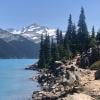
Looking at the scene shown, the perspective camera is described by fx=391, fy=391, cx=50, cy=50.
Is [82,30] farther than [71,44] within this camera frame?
Yes

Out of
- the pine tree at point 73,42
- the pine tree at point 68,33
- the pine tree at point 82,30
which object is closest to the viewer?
the pine tree at point 73,42

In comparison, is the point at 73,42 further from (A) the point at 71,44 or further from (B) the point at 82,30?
(B) the point at 82,30

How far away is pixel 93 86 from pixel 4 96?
25486 mm

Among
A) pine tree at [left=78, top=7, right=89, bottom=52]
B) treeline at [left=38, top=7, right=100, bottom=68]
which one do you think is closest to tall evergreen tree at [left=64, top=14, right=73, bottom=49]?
treeline at [left=38, top=7, right=100, bottom=68]

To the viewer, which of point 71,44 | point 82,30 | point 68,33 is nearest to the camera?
point 71,44

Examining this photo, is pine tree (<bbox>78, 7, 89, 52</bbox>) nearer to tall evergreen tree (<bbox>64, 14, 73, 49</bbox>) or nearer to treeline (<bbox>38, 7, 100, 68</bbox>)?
treeline (<bbox>38, 7, 100, 68</bbox>)

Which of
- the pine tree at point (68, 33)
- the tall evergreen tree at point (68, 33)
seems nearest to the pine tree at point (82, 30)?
the pine tree at point (68, 33)

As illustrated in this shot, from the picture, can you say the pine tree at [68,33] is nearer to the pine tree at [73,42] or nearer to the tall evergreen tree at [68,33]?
the tall evergreen tree at [68,33]

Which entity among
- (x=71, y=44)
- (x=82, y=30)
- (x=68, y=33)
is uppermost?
(x=82, y=30)

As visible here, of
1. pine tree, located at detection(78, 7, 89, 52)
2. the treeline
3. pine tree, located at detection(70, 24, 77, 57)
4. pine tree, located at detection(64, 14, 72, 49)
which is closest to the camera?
the treeline

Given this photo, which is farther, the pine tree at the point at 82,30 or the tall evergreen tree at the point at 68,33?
the tall evergreen tree at the point at 68,33

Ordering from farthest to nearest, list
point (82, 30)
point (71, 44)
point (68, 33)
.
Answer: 1. point (68, 33)
2. point (82, 30)
3. point (71, 44)

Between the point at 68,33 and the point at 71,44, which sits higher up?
the point at 68,33

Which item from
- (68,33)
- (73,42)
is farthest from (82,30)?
(68,33)
